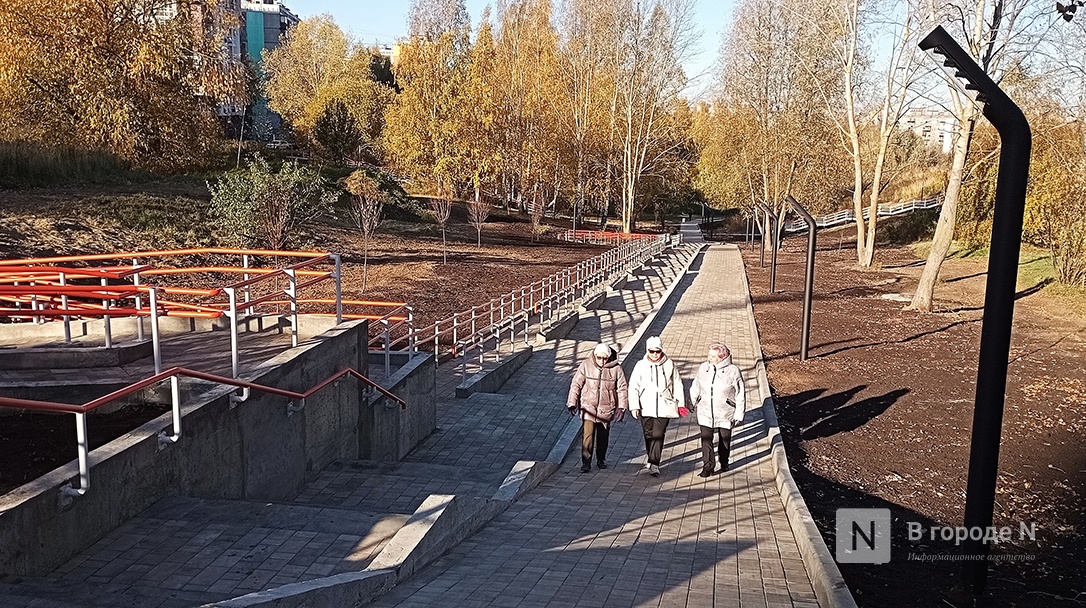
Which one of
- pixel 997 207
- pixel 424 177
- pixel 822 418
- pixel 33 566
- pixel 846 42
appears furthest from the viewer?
pixel 424 177

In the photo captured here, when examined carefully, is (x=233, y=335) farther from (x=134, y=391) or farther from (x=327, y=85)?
(x=327, y=85)

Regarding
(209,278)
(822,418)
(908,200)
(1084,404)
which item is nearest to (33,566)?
(822,418)

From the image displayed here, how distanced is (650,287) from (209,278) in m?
13.2

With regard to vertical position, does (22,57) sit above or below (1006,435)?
above

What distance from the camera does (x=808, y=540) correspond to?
18.9ft

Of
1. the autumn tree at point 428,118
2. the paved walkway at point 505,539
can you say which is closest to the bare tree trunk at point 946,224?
the paved walkway at point 505,539

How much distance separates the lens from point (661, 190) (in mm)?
54469

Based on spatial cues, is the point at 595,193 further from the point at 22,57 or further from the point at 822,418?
the point at 822,418

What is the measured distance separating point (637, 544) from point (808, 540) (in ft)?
3.94

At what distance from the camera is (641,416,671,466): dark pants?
8.03 m

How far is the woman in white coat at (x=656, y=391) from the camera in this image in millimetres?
7902

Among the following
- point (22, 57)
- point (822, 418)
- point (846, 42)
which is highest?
point (846, 42)

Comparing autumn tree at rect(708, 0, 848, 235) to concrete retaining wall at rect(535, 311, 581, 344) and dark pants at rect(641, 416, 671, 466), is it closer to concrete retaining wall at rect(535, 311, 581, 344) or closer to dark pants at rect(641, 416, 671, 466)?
concrete retaining wall at rect(535, 311, 581, 344)

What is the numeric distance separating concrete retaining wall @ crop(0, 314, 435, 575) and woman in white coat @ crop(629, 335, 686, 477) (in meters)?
3.00
